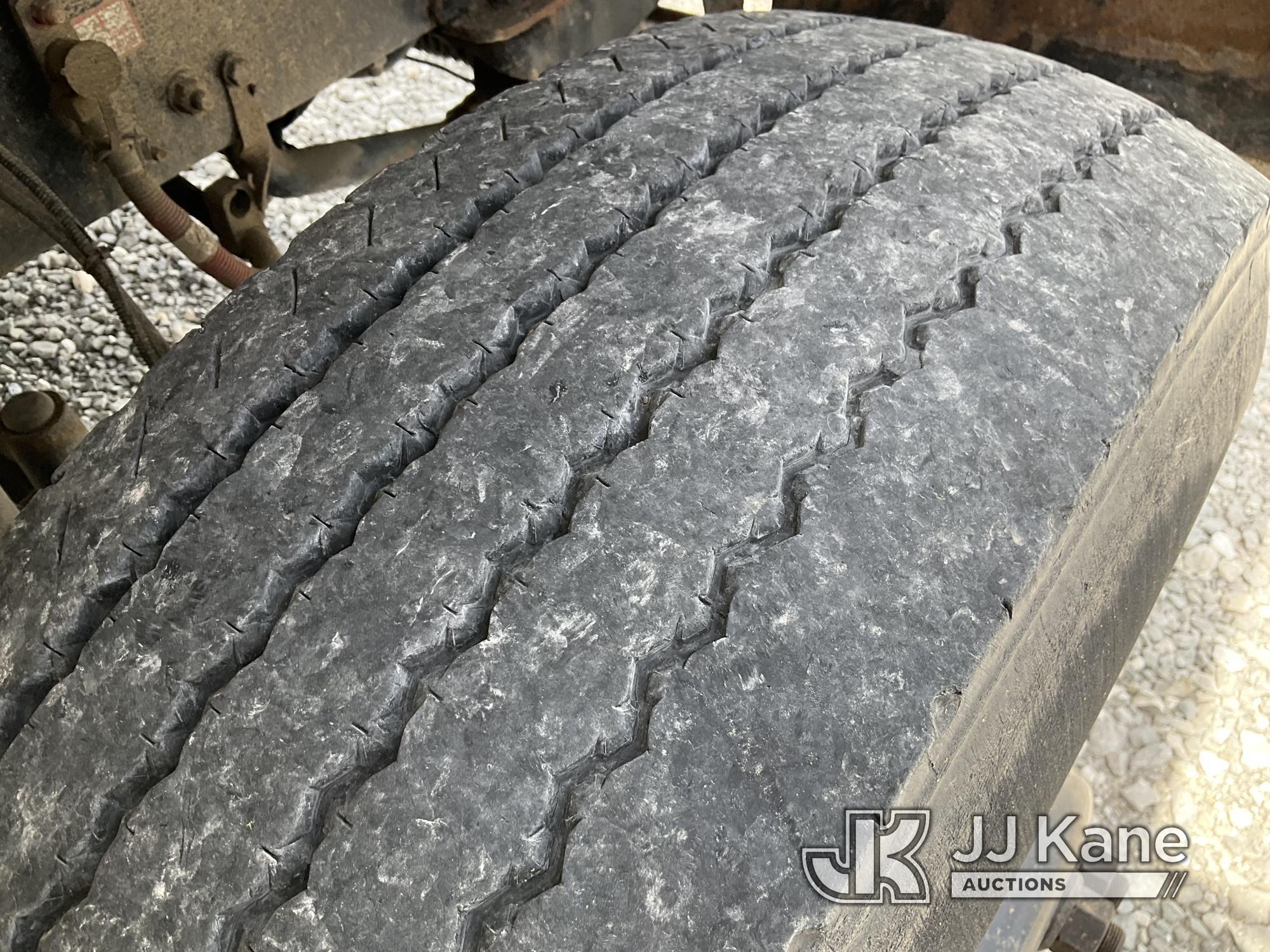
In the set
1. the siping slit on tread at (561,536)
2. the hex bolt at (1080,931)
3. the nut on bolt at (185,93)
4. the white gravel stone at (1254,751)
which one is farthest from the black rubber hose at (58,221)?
the white gravel stone at (1254,751)

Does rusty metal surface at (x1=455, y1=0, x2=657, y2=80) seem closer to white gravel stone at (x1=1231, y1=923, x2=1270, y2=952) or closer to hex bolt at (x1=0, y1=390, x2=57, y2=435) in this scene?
hex bolt at (x1=0, y1=390, x2=57, y2=435)

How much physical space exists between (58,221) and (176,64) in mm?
252

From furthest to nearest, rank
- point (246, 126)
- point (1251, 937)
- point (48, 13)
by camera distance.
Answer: point (1251, 937), point (246, 126), point (48, 13)

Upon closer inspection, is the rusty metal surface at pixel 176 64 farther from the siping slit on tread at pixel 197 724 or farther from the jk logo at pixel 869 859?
the jk logo at pixel 869 859

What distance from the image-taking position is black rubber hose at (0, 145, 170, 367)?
1085 millimetres

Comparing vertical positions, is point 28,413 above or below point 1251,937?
above

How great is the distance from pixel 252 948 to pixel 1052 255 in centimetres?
84

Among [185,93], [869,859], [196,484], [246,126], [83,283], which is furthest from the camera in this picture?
[83,283]

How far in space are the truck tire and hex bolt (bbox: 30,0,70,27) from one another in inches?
14.0

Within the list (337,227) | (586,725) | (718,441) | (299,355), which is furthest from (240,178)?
(586,725)

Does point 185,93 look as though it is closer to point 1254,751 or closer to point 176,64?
point 176,64

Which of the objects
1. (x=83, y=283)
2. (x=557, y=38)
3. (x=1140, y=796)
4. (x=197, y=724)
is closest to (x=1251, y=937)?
(x=1140, y=796)

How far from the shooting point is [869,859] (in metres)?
0.71

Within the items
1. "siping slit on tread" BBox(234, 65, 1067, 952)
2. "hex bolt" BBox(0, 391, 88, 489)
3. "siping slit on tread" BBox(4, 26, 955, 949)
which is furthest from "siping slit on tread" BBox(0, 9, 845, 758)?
"hex bolt" BBox(0, 391, 88, 489)
